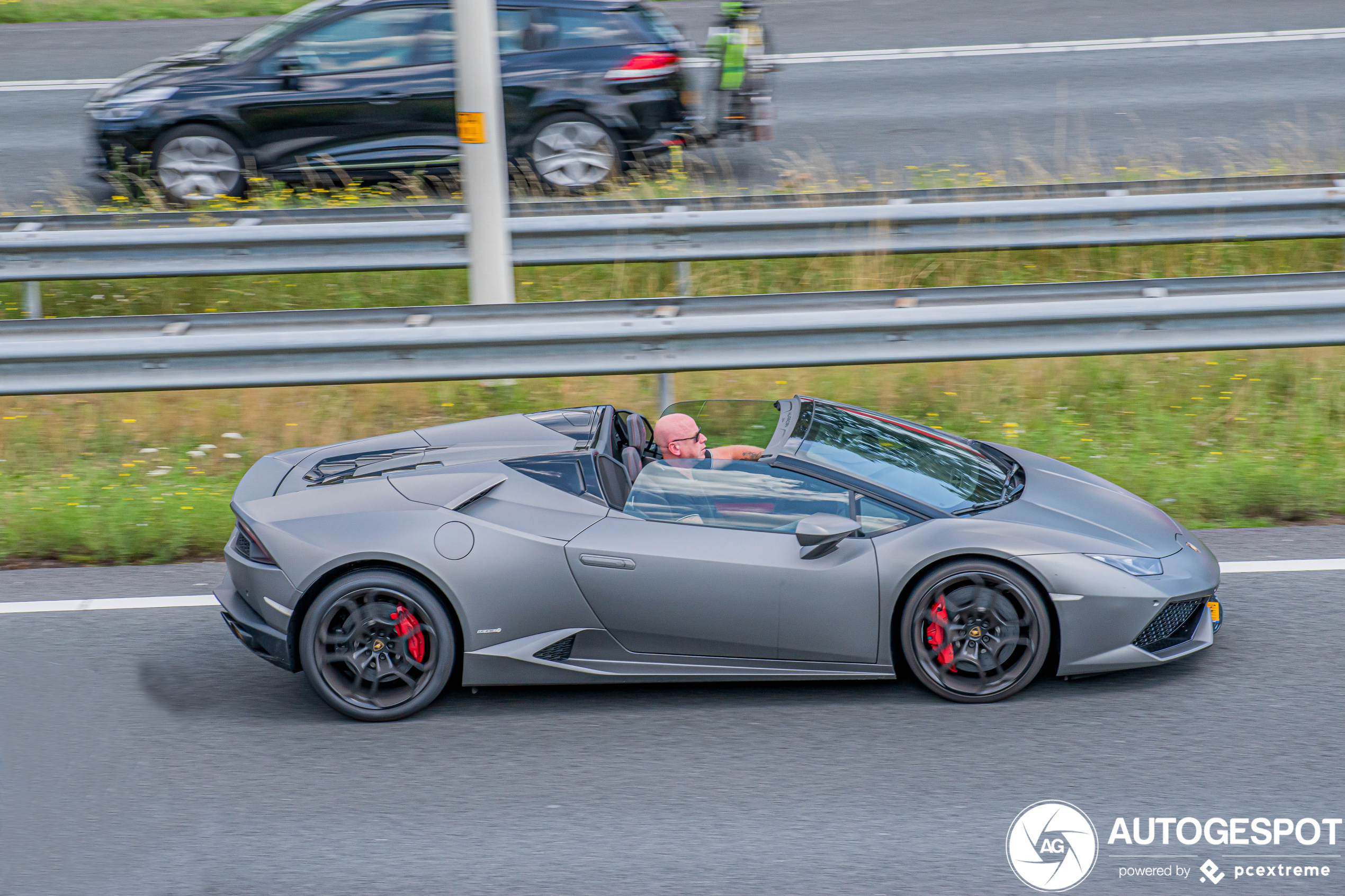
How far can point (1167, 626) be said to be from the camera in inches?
191

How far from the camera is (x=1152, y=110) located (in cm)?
1340

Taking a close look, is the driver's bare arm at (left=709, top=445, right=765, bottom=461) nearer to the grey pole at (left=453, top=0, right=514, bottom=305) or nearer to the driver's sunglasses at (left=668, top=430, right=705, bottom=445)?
the driver's sunglasses at (left=668, top=430, right=705, bottom=445)

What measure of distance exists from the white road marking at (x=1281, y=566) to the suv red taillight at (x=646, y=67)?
21.6 ft

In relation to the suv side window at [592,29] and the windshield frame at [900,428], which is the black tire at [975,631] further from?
the suv side window at [592,29]

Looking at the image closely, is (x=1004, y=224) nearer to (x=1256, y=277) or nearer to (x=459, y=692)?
(x=1256, y=277)

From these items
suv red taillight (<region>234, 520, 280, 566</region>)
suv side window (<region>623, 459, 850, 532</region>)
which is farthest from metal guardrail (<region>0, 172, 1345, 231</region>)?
suv side window (<region>623, 459, 850, 532</region>)

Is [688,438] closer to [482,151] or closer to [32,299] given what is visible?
[482,151]

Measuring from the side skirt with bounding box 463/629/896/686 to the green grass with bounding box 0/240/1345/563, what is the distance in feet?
7.60

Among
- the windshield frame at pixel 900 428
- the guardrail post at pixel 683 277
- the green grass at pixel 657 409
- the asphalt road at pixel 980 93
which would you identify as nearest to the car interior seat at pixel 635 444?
the windshield frame at pixel 900 428

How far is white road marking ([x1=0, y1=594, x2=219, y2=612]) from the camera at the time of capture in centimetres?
582

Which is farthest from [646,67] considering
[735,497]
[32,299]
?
[735,497]

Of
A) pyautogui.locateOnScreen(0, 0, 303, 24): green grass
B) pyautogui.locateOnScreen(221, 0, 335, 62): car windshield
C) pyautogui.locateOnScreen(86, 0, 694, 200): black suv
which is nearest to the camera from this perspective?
pyautogui.locateOnScreen(86, 0, 694, 200): black suv

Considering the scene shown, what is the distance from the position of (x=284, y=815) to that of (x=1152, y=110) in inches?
468

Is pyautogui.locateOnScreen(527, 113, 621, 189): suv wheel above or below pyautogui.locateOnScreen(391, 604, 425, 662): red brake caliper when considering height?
above
